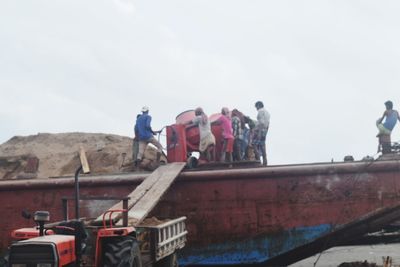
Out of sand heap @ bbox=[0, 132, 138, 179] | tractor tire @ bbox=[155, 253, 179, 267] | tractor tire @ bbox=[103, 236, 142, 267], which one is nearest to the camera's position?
tractor tire @ bbox=[103, 236, 142, 267]

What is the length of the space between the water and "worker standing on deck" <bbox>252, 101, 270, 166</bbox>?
239 cm

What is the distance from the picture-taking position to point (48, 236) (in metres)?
5.29

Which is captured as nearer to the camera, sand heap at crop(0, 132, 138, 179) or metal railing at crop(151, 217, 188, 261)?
metal railing at crop(151, 217, 188, 261)

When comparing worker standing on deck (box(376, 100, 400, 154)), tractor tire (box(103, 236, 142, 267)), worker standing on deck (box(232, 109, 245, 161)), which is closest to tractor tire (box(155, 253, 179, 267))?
tractor tire (box(103, 236, 142, 267))

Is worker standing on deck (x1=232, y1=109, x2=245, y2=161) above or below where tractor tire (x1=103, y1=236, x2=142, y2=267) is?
above

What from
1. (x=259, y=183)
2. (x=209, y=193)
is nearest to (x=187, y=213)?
(x=209, y=193)

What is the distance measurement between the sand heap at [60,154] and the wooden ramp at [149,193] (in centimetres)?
281

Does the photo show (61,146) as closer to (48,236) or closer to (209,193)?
(209,193)

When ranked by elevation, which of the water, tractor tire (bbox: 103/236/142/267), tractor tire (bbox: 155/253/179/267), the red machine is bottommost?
the water

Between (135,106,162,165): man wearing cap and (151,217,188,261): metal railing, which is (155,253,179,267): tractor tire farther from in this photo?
(135,106,162,165): man wearing cap

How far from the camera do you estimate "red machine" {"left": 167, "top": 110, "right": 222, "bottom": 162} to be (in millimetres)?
10266

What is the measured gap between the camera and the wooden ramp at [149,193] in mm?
7003

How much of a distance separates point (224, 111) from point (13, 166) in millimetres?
7321

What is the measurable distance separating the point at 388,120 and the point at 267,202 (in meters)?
2.92
